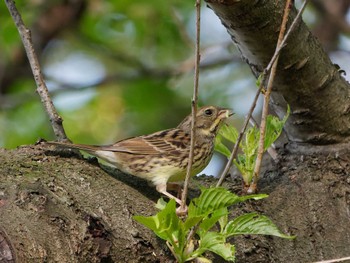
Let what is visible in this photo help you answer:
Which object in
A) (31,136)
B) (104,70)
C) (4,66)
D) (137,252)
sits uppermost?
(104,70)

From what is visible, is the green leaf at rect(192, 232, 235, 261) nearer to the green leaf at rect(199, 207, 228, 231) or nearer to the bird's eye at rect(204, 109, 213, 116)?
the green leaf at rect(199, 207, 228, 231)

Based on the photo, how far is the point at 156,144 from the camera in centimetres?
482

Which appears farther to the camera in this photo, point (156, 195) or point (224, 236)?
point (156, 195)

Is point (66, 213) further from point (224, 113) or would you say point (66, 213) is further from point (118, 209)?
point (224, 113)

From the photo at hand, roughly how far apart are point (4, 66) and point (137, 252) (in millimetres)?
5137

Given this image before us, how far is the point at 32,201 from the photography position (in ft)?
9.79

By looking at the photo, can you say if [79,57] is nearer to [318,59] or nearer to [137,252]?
[318,59]

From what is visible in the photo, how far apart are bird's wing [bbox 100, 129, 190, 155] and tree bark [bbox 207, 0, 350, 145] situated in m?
0.78

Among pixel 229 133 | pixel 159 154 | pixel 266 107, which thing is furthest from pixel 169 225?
pixel 159 154

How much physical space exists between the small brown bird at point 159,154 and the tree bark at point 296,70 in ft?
2.30

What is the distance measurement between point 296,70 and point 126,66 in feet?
14.4

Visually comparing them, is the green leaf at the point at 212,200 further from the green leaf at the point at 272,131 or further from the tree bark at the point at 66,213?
the green leaf at the point at 272,131

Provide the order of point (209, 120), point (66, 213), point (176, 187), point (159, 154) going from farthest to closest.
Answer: point (209, 120) → point (159, 154) → point (176, 187) → point (66, 213)

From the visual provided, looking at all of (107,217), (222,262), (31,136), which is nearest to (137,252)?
(107,217)
